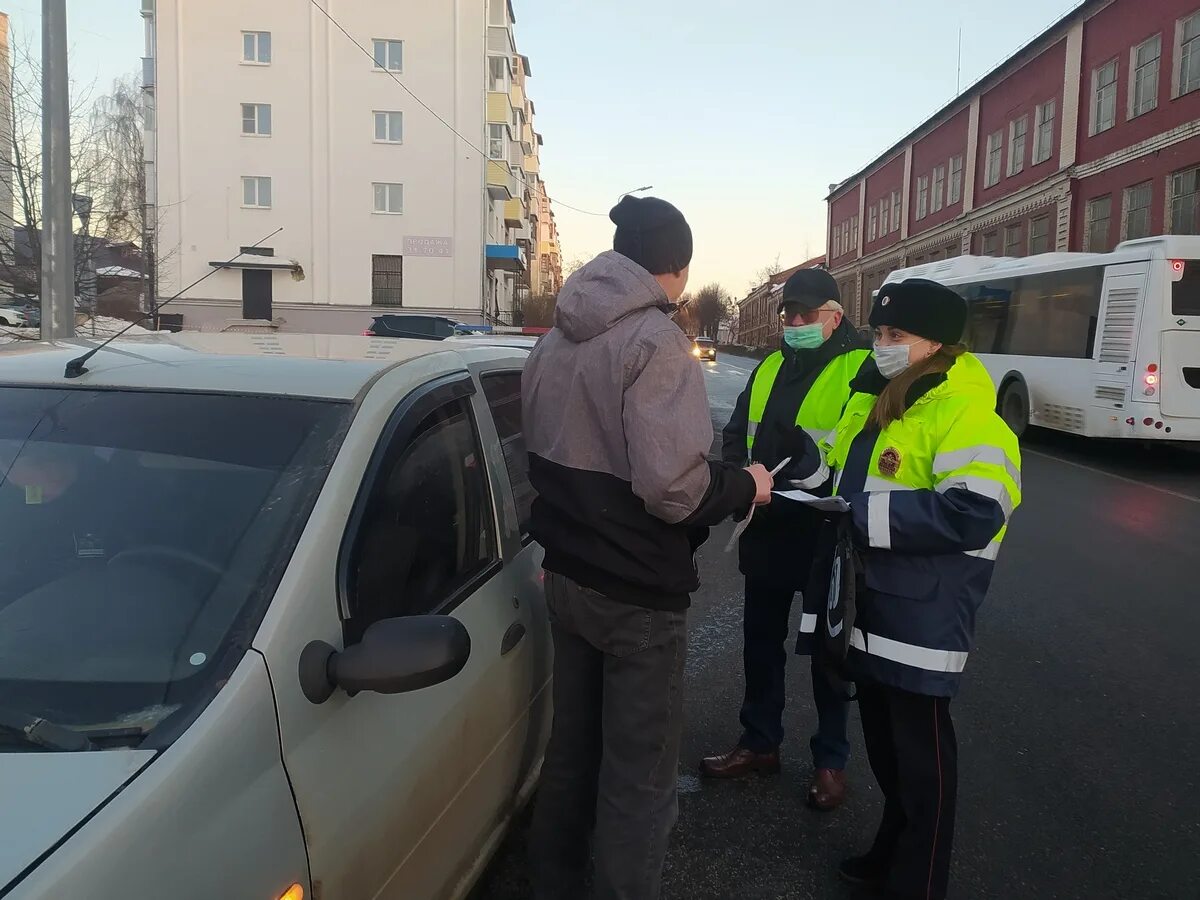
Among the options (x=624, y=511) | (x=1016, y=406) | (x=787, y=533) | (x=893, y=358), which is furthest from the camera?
(x=1016, y=406)

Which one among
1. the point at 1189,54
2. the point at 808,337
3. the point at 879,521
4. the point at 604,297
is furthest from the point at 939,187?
the point at 604,297

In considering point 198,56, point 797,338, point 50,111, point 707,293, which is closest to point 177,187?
point 198,56

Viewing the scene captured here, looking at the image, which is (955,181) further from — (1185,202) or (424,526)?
(424,526)

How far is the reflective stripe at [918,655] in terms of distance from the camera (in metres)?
2.45

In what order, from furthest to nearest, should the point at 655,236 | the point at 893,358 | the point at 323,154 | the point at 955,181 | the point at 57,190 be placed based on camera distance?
the point at 955,181
the point at 323,154
the point at 57,190
the point at 893,358
the point at 655,236

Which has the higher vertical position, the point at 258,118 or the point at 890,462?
the point at 258,118

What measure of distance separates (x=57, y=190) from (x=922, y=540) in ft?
31.9

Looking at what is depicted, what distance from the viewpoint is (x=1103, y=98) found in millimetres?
28891

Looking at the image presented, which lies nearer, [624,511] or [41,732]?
[41,732]

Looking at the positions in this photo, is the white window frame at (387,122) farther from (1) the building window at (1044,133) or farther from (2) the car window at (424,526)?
(2) the car window at (424,526)

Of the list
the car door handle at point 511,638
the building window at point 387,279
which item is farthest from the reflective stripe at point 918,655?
the building window at point 387,279

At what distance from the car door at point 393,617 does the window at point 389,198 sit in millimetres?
38463

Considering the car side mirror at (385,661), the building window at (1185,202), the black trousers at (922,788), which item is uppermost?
the building window at (1185,202)

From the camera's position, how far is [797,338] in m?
3.38
